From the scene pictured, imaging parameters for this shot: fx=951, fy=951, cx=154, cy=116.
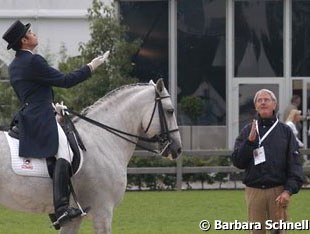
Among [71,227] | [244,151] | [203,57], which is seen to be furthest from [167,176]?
[244,151]

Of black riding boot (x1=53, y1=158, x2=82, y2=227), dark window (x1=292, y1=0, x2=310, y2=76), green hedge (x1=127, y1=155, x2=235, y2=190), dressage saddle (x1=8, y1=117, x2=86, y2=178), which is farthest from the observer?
dark window (x1=292, y1=0, x2=310, y2=76)

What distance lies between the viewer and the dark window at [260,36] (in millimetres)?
32094

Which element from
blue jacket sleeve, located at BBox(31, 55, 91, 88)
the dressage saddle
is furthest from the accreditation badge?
blue jacket sleeve, located at BBox(31, 55, 91, 88)

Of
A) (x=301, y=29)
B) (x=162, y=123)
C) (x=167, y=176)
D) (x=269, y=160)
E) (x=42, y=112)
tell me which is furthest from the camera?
(x=301, y=29)

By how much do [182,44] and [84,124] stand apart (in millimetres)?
21597

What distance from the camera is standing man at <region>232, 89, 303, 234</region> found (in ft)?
33.6

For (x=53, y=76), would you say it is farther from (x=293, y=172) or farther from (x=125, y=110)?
(x=293, y=172)

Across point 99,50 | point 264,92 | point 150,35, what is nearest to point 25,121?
point 264,92

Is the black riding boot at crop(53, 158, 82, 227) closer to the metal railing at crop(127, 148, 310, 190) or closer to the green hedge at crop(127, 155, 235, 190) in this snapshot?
the metal railing at crop(127, 148, 310, 190)

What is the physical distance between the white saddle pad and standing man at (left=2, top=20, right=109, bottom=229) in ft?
0.21

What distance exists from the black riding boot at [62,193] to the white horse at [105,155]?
218mm

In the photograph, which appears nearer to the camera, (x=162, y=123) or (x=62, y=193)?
(x=62, y=193)

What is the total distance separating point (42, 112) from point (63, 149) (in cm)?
47

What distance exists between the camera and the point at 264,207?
10.5 m
